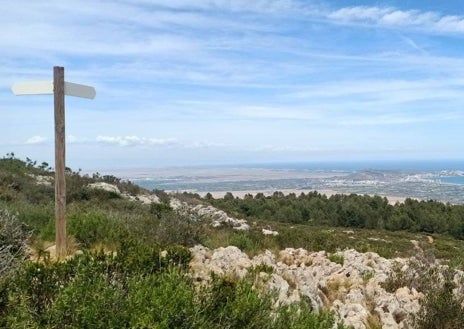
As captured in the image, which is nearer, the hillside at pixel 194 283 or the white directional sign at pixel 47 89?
the hillside at pixel 194 283

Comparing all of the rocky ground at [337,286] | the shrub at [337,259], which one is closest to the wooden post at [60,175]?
the rocky ground at [337,286]

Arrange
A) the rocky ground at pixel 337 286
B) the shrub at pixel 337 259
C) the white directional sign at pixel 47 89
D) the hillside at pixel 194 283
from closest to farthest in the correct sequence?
the hillside at pixel 194 283, the rocky ground at pixel 337 286, the white directional sign at pixel 47 89, the shrub at pixel 337 259

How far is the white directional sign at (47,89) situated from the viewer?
663 cm

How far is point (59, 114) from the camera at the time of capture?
6859mm

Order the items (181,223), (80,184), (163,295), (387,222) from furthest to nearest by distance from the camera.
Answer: (387,222), (80,184), (181,223), (163,295)

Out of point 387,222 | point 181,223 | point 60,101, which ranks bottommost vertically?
point 387,222

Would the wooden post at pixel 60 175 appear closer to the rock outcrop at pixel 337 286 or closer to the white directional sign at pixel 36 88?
the white directional sign at pixel 36 88

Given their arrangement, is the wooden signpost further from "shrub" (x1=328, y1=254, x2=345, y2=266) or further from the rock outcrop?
"shrub" (x1=328, y1=254, x2=345, y2=266)

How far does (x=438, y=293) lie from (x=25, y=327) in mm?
5468

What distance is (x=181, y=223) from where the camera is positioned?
1023cm

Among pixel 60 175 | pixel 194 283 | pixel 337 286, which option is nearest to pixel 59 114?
pixel 60 175

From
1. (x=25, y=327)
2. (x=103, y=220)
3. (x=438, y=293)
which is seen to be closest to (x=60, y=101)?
(x=103, y=220)

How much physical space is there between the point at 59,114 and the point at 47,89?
1.29 feet

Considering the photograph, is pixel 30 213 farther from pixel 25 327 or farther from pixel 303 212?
pixel 303 212
